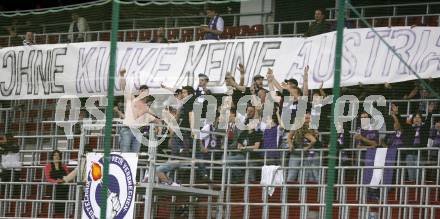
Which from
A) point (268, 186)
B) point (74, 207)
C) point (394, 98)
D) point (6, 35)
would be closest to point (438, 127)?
point (394, 98)

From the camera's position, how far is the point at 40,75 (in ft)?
54.6

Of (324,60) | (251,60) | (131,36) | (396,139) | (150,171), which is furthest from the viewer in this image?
(131,36)

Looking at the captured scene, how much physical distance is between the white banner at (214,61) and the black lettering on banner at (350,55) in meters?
0.01

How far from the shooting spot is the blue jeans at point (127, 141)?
15141mm

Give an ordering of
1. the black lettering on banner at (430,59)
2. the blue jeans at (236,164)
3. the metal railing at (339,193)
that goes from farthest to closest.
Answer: the blue jeans at (236,164) → the black lettering on banner at (430,59) → the metal railing at (339,193)

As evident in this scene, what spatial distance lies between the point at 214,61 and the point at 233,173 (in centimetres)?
158

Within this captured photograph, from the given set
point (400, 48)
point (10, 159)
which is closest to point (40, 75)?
point (10, 159)

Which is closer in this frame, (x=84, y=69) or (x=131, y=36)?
(x=84, y=69)

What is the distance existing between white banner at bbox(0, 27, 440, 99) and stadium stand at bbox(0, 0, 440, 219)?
31 centimetres

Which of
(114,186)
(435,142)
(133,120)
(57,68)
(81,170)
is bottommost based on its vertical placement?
(114,186)

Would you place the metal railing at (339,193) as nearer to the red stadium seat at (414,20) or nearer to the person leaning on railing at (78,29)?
the person leaning on railing at (78,29)

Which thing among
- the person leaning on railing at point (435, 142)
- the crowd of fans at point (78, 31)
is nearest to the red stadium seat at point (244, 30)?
the crowd of fans at point (78, 31)

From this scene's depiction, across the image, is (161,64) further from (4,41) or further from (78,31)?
(4,41)

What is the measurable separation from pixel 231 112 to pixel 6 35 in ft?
12.4
